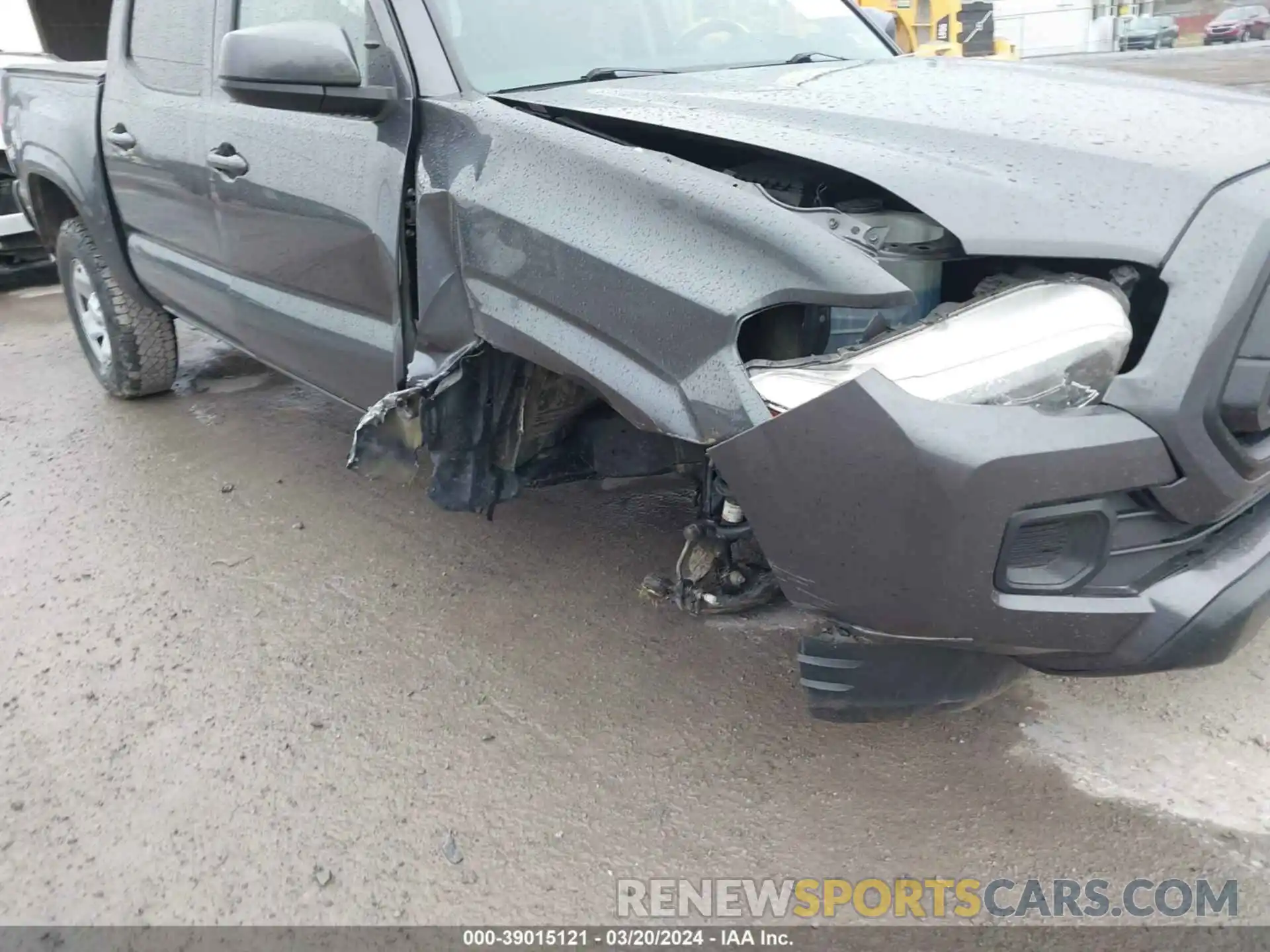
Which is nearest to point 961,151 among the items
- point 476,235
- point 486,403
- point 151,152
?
point 476,235

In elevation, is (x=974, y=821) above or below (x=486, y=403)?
below

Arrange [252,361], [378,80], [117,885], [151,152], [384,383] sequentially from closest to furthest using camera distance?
[117,885], [378,80], [384,383], [151,152], [252,361]

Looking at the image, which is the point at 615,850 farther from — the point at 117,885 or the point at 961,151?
the point at 961,151

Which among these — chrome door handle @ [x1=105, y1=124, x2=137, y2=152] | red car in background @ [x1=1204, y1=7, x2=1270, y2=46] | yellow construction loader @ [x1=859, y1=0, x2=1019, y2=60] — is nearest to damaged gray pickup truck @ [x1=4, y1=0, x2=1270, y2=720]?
chrome door handle @ [x1=105, y1=124, x2=137, y2=152]

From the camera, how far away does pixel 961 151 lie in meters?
1.81

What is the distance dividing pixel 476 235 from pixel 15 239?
607 centimetres

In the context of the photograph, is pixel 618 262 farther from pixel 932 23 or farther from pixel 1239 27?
pixel 1239 27

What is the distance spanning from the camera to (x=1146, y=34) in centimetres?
2567

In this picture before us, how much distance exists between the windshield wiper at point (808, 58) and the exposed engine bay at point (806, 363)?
3.28 ft

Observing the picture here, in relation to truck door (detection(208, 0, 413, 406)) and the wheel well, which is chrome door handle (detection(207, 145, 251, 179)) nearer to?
truck door (detection(208, 0, 413, 406))

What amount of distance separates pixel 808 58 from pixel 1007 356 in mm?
1643

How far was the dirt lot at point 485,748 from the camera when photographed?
200 cm

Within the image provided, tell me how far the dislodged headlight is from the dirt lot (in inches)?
37.5

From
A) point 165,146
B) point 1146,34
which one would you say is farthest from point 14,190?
point 1146,34
